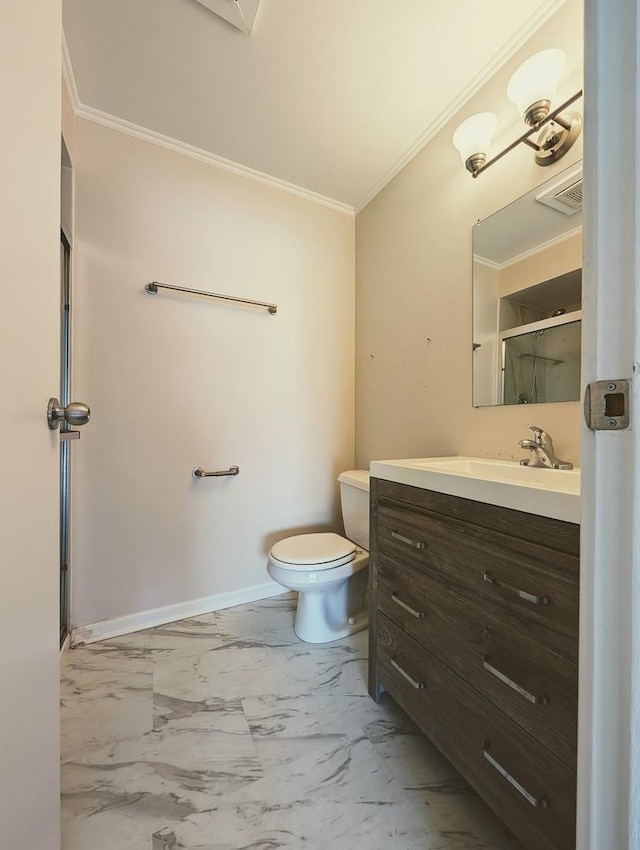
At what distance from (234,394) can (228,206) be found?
1.00 meters

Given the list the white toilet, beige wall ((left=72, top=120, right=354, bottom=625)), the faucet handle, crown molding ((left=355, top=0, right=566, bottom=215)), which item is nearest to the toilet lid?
the white toilet

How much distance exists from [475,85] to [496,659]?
1998mm

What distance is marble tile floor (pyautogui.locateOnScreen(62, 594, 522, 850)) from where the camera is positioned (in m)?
0.84

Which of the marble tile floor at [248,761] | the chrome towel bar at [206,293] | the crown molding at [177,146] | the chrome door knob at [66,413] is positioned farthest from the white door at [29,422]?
the crown molding at [177,146]

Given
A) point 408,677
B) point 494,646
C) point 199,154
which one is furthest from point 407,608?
point 199,154

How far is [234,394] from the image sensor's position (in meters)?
1.87

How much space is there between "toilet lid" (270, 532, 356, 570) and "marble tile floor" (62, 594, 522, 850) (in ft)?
1.30

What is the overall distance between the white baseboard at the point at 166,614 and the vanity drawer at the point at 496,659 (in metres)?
1.09

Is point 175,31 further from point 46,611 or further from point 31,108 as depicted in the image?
point 46,611

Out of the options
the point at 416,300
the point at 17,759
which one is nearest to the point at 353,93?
the point at 416,300

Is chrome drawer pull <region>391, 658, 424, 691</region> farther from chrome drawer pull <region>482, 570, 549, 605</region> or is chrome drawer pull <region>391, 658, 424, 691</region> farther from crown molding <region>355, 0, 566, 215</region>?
Result: crown molding <region>355, 0, 566, 215</region>

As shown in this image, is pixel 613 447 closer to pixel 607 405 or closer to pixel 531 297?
pixel 607 405

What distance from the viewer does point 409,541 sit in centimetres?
104

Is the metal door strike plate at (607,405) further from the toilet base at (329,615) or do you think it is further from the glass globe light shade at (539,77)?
the toilet base at (329,615)
